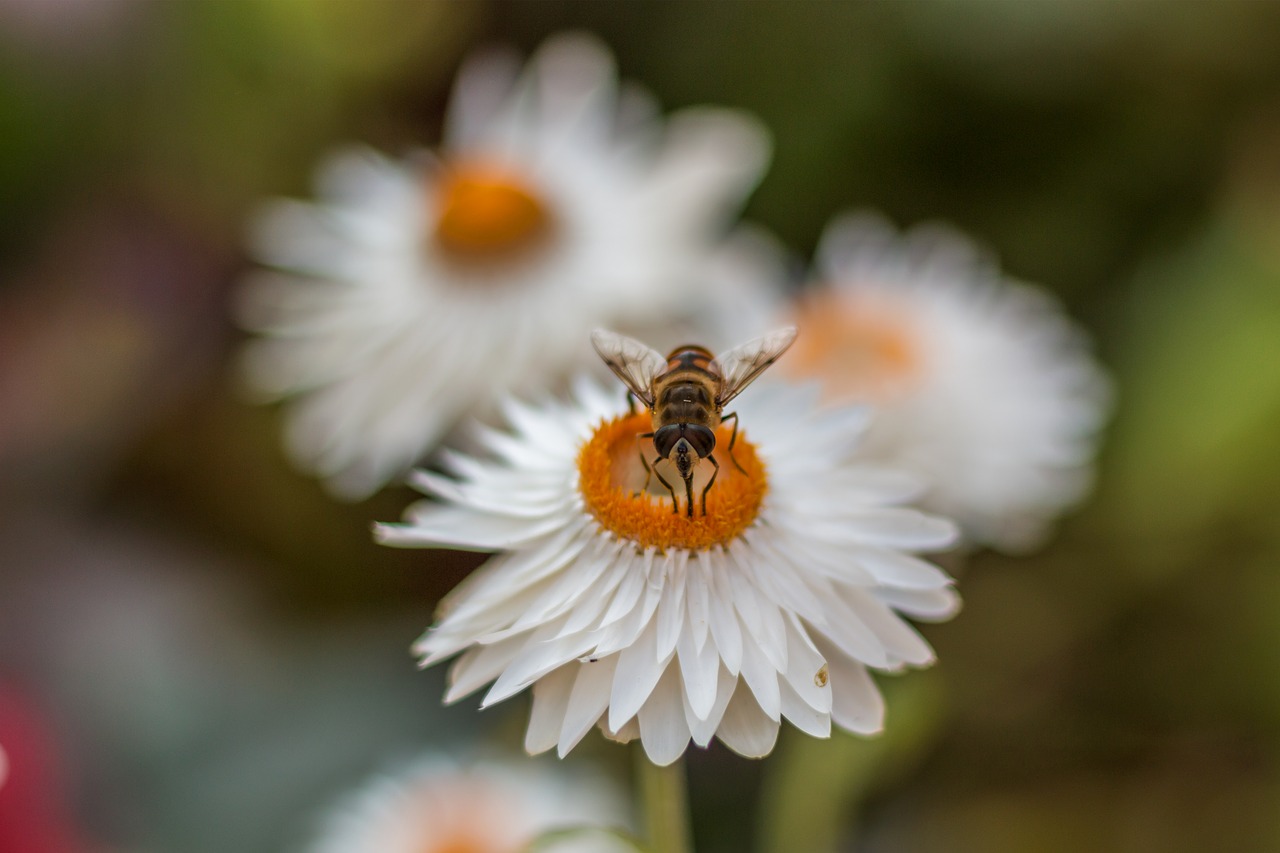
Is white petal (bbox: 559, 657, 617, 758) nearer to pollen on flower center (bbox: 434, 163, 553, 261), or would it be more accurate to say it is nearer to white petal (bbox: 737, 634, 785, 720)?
white petal (bbox: 737, 634, 785, 720)

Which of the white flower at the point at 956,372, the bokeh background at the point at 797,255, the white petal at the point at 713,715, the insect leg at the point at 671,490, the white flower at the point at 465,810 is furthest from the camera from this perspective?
the bokeh background at the point at 797,255

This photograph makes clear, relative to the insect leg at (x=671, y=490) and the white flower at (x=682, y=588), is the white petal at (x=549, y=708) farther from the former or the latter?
the insect leg at (x=671, y=490)

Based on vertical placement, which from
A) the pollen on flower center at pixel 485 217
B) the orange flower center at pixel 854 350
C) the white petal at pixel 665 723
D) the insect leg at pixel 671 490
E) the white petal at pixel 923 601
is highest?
the pollen on flower center at pixel 485 217

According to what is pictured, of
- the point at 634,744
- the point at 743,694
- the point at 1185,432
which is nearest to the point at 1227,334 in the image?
the point at 1185,432

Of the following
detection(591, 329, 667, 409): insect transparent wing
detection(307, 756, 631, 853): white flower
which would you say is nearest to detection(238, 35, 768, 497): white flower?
detection(307, 756, 631, 853): white flower

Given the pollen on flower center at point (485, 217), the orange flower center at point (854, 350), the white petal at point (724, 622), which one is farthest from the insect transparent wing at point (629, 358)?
the pollen on flower center at point (485, 217)

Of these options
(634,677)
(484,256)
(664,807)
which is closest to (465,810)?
(664,807)

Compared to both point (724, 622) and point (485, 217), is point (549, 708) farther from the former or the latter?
point (485, 217)
